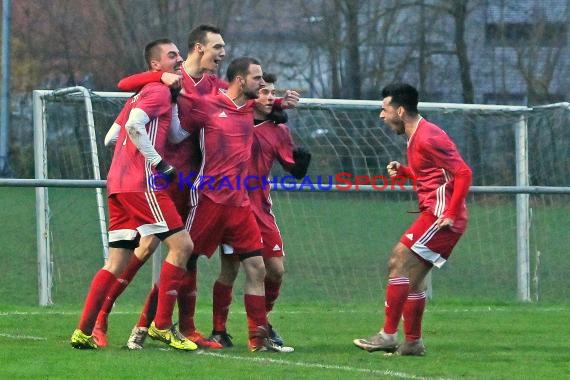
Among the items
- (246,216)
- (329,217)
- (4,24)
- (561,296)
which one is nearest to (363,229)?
A: (329,217)

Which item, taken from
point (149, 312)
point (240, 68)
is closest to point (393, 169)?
point (240, 68)

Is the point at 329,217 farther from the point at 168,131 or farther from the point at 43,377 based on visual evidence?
the point at 43,377

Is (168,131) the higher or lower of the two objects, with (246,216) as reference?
higher

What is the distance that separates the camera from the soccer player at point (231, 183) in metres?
9.08

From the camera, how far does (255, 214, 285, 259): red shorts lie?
9.60m

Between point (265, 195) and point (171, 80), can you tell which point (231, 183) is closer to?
point (265, 195)

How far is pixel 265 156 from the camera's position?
973 cm

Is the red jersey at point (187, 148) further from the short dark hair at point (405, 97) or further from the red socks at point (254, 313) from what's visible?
the short dark hair at point (405, 97)

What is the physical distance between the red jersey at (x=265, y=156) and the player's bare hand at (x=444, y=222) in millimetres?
1320

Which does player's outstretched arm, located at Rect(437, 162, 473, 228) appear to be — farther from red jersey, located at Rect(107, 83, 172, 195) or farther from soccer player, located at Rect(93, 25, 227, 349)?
red jersey, located at Rect(107, 83, 172, 195)

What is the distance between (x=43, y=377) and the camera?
768 cm

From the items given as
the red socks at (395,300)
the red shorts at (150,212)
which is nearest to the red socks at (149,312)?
the red shorts at (150,212)

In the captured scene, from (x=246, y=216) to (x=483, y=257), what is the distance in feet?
24.4

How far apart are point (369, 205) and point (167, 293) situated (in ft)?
22.5
